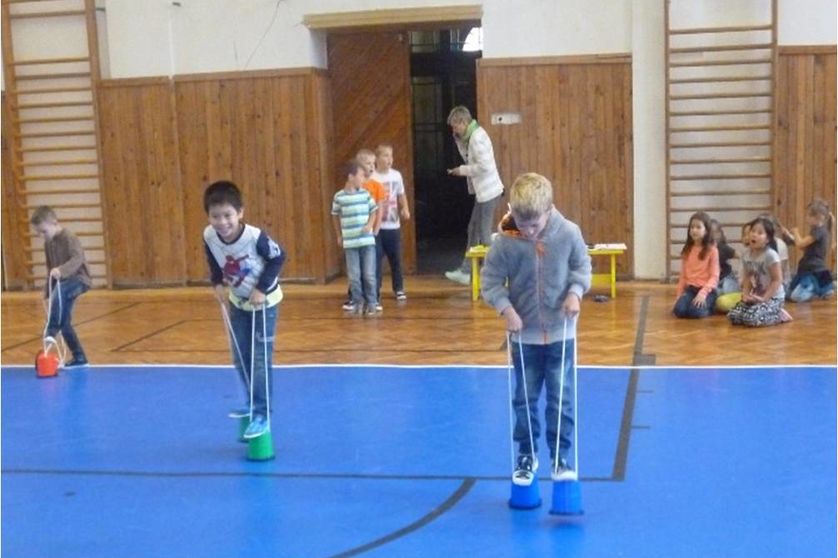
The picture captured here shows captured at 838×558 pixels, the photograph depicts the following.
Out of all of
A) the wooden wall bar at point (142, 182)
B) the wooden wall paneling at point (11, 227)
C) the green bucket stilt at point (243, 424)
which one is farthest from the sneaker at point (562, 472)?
the wooden wall paneling at point (11, 227)

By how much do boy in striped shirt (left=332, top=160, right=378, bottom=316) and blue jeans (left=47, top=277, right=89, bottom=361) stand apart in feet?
7.13

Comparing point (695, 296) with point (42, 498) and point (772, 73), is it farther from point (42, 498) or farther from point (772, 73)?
point (42, 498)

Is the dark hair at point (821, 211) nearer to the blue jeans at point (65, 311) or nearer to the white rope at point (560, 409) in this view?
the white rope at point (560, 409)

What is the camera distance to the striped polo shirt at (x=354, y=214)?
26.9 feet

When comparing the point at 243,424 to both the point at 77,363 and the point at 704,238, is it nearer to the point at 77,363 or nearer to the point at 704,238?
the point at 77,363

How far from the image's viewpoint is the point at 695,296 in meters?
7.90

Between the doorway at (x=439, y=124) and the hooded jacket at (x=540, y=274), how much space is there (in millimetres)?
8867

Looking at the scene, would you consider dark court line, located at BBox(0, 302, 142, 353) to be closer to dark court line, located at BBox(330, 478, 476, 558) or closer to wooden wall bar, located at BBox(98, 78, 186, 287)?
wooden wall bar, located at BBox(98, 78, 186, 287)

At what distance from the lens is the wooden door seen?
1070 centimetres

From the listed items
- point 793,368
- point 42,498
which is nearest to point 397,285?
point 793,368

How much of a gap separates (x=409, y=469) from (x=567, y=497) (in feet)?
2.78

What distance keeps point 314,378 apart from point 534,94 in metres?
4.52

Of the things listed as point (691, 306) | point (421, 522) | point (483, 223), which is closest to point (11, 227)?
point (483, 223)

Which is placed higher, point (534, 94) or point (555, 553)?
point (534, 94)
